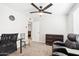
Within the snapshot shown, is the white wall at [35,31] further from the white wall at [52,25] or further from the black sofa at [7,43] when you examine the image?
the black sofa at [7,43]

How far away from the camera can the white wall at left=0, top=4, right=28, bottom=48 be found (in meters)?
3.83

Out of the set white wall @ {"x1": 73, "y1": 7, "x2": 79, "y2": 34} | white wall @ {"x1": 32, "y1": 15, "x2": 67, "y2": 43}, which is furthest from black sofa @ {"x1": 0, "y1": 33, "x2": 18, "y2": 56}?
white wall @ {"x1": 73, "y1": 7, "x2": 79, "y2": 34}

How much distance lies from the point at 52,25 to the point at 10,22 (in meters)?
2.72

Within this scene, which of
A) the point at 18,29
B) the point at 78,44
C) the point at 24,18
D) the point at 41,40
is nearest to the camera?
the point at 78,44

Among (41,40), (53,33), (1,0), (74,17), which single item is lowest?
(41,40)

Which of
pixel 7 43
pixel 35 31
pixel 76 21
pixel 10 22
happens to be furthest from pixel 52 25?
pixel 7 43

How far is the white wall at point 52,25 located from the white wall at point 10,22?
51.2 inches

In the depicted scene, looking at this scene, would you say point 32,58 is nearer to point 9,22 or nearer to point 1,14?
point 1,14

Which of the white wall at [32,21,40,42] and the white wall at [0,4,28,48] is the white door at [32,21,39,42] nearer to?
the white wall at [32,21,40,42]

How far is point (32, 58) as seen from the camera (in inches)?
29.5

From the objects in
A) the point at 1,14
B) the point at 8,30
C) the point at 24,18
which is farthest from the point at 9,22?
the point at 24,18

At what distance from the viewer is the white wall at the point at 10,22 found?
3.83 meters

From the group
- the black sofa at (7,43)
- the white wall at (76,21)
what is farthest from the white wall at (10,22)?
the white wall at (76,21)

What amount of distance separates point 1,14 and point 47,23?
3.00m
